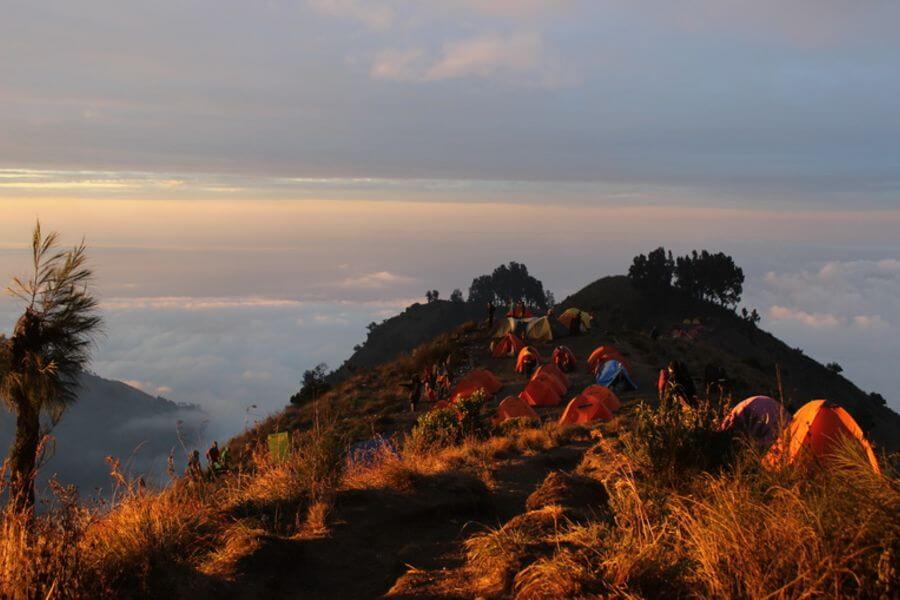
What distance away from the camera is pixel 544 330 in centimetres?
3881

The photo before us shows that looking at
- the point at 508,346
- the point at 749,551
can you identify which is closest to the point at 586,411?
the point at 508,346

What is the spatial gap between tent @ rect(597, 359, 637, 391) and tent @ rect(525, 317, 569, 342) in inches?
347

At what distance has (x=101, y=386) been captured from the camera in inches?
6703

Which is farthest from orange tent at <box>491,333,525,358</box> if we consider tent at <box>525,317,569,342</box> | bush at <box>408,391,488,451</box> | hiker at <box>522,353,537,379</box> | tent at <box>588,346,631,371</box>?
bush at <box>408,391,488,451</box>

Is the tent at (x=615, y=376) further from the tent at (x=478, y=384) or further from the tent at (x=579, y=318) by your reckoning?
the tent at (x=579, y=318)

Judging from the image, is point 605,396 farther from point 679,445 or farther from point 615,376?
point 679,445

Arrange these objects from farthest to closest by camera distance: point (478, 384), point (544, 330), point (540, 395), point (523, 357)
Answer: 1. point (544, 330)
2. point (523, 357)
3. point (478, 384)
4. point (540, 395)

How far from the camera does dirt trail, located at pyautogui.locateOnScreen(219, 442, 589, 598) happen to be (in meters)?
5.74

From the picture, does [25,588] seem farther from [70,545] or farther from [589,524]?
[589,524]

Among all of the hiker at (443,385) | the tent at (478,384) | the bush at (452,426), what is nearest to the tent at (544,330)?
the tent at (478,384)

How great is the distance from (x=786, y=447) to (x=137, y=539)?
4813 mm

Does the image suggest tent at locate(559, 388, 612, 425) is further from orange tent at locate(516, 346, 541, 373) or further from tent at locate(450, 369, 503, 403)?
orange tent at locate(516, 346, 541, 373)

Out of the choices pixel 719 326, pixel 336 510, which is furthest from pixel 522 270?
pixel 336 510

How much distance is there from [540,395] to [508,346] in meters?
10.2
